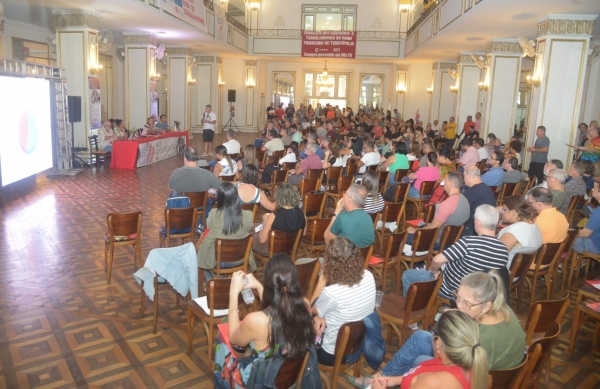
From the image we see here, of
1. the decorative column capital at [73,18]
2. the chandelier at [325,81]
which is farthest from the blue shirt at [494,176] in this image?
the chandelier at [325,81]

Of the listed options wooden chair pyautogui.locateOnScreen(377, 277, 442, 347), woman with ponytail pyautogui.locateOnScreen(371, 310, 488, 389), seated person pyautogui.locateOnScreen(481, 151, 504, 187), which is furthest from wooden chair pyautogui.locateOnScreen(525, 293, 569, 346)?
seated person pyautogui.locateOnScreen(481, 151, 504, 187)

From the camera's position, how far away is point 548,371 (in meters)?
3.27

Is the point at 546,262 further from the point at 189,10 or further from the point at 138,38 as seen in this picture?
the point at 138,38

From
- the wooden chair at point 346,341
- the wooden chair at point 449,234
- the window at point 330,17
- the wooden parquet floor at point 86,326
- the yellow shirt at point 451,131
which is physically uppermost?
the window at point 330,17

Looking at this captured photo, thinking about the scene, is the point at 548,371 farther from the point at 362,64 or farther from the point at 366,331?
the point at 362,64

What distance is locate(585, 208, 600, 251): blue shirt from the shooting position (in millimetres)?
4961

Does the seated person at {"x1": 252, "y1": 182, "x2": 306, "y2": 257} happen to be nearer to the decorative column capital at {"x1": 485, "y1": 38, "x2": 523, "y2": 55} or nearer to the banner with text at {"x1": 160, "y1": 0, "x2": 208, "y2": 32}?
the banner with text at {"x1": 160, "y1": 0, "x2": 208, "y2": 32}

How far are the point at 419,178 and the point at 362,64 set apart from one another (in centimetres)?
1723

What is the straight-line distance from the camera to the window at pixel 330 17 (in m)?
22.0

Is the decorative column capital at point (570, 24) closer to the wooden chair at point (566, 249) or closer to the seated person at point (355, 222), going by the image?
the wooden chair at point (566, 249)

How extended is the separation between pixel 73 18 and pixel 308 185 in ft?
24.6

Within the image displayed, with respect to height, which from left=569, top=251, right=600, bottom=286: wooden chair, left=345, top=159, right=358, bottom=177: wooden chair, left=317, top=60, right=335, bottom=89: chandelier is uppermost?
left=317, top=60, right=335, bottom=89: chandelier

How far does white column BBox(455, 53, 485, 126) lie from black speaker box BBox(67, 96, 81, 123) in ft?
38.3

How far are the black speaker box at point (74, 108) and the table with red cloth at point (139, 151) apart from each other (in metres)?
0.98
